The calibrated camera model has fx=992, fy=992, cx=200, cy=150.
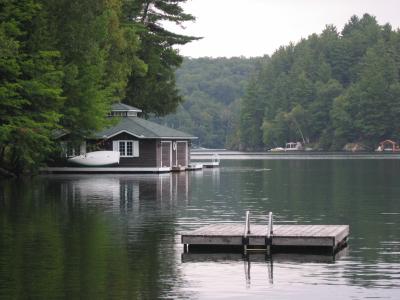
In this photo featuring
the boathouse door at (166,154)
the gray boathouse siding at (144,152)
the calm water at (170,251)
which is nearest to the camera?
the calm water at (170,251)

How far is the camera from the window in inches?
3177

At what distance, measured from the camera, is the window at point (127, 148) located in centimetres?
8069

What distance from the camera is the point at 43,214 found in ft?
121

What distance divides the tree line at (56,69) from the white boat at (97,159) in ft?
13.7

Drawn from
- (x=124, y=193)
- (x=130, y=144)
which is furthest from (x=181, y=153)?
(x=124, y=193)

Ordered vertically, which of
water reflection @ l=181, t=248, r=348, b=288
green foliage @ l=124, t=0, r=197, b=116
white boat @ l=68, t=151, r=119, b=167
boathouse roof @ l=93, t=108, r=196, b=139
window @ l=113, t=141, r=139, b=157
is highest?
green foliage @ l=124, t=0, r=197, b=116

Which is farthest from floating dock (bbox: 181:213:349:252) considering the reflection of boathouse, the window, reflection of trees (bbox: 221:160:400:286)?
the window

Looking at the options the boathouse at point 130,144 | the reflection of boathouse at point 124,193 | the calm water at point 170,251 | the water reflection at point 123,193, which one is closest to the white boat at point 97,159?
the boathouse at point 130,144

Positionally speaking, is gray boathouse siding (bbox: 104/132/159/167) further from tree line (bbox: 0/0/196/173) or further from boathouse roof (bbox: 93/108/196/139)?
tree line (bbox: 0/0/196/173)

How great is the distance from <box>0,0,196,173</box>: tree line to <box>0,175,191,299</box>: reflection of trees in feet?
37.3

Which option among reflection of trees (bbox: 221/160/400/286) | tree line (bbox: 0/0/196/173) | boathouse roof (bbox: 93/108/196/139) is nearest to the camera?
reflection of trees (bbox: 221/160/400/286)

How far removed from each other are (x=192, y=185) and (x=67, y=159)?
884 inches

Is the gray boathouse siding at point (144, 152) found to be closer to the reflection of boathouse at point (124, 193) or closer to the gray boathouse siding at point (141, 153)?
the gray boathouse siding at point (141, 153)

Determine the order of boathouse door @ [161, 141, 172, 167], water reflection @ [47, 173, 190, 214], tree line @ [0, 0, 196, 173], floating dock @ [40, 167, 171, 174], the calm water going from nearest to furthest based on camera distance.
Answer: the calm water, water reflection @ [47, 173, 190, 214], tree line @ [0, 0, 196, 173], floating dock @ [40, 167, 171, 174], boathouse door @ [161, 141, 172, 167]
